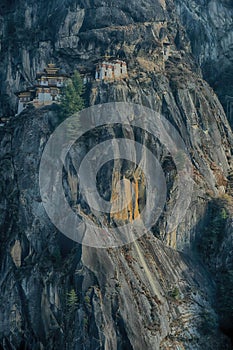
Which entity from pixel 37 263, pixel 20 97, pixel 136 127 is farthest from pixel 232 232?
pixel 20 97

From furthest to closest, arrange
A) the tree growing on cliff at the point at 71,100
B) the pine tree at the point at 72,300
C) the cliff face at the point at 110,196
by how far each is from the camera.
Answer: the tree growing on cliff at the point at 71,100 → the cliff face at the point at 110,196 → the pine tree at the point at 72,300

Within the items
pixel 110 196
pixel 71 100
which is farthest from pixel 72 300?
pixel 71 100

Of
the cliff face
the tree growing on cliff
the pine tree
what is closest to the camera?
the pine tree

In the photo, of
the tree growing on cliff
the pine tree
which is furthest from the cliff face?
the tree growing on cliff

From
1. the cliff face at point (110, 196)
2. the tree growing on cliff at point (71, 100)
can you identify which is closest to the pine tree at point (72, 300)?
the cliff face at point (110, 196)

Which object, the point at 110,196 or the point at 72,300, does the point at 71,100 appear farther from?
the point at 72,300

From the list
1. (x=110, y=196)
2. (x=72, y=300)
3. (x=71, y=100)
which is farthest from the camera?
(x=71, y=100)

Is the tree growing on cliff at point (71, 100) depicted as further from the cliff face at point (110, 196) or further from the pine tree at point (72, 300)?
the pine tree at point (72, 300)

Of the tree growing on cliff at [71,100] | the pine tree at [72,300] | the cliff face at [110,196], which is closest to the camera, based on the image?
the pine tree at [72,300]

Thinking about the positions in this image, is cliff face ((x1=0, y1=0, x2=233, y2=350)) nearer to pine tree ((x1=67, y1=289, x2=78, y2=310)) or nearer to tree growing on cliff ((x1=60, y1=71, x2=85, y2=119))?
pine tree ((x1=67, y1=289, x2=78, y2=310))
